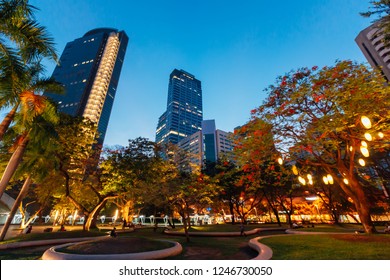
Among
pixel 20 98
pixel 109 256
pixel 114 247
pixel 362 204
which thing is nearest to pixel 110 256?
pixel 109 256

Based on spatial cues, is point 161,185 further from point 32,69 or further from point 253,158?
point 32,69

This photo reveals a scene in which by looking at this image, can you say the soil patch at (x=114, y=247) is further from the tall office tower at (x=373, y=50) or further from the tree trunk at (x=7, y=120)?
the tall office tower at (x=373, y=50)

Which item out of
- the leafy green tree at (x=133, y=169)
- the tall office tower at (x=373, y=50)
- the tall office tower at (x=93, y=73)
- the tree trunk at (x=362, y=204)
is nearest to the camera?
the tree trunk at (x=362, y=204)

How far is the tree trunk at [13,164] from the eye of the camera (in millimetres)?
11056

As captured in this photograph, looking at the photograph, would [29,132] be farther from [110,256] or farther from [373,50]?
[373,50]

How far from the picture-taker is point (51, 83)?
13328 mm

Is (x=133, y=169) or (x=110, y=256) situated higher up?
(x=133, y=169)

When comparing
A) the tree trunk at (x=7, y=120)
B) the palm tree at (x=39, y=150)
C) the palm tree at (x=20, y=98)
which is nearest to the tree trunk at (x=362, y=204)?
the palm tree at (x=20, y=98)

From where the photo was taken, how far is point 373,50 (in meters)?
76.7

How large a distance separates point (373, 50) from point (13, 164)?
105 m

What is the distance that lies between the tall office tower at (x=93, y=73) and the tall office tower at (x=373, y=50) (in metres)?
131

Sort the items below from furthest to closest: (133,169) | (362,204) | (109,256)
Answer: (133,169) < (362,204) < (109,256)

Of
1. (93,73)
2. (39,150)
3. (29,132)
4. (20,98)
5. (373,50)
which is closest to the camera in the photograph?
(20,98)
